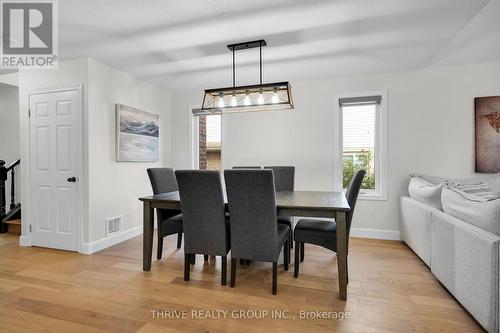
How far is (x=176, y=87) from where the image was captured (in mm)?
4398

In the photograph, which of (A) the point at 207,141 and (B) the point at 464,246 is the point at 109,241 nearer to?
(A) the point at 207,141

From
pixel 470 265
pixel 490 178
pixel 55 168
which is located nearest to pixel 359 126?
pixel 490 178

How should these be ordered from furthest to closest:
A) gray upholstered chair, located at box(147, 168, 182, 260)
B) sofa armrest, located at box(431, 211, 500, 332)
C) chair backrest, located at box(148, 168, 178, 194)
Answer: chair backrest, located at box(148, 168, 178, 194)
gray upholstered chair, located at box(147, 168, 182, 260)
sofa armrest, located at box(431, 211, 500, 332)

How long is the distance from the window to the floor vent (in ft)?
5.19

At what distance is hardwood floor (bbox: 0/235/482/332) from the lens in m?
1.74

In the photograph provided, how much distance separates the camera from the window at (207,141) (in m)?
4.57

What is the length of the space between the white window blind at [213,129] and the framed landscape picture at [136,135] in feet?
2.85

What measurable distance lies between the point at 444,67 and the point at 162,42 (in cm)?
363

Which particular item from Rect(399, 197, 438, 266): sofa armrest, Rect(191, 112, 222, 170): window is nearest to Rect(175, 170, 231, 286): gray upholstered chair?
Rect(399, 197, 438, 266): sofa armrest

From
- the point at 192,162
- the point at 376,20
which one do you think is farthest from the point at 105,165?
the point at 376,20

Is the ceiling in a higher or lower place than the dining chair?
higher

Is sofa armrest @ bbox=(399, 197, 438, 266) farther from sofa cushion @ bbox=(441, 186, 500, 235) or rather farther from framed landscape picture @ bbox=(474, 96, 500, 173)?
framed landscape picture @ bbox=(474, 96, 500, 173)

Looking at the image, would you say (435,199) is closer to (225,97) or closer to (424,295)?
(424,295)

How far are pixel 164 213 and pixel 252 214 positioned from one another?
1.33 m
